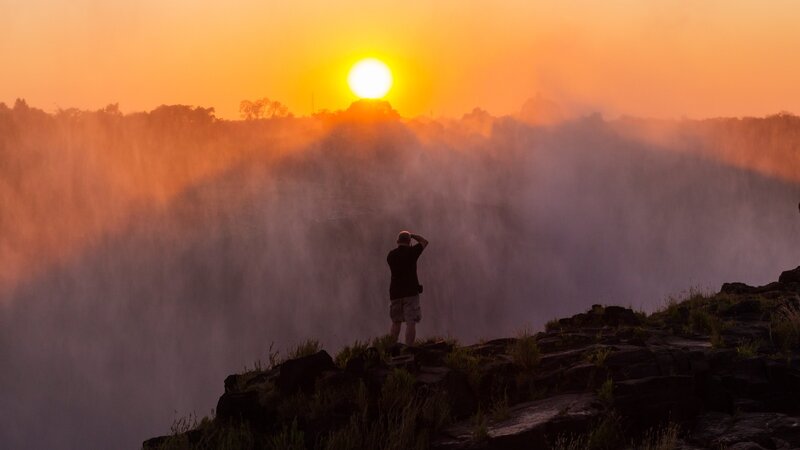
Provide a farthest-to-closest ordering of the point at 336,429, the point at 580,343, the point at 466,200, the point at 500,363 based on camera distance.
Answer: the point at 466,200, the point at 580,343, the point at 500,363, the point at 336,429

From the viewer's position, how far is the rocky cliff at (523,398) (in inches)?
290

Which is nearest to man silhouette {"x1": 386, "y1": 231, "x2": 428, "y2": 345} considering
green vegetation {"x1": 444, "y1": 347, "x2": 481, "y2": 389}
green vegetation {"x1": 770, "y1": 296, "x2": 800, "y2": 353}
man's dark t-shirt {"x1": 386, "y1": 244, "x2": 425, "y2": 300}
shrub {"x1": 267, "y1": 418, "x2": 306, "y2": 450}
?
man's dark t-shirt {"x1": 386, "y1": 244, "x2": 425, "y2": 300}

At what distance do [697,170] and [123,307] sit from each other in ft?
272

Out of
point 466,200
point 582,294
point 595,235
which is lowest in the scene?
point 582,294

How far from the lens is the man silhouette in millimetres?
12219

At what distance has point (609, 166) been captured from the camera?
119 meters

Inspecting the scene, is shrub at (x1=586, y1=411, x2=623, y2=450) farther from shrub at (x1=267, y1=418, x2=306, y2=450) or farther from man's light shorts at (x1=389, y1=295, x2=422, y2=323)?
man's light shorts at (x1=389, y1=295, x2=422, y2=323)

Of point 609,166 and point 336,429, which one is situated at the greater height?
point 609,166

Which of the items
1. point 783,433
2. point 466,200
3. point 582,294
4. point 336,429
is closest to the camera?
point 783,433

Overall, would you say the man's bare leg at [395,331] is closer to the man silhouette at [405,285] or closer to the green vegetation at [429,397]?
the man silhouette at [405,285]

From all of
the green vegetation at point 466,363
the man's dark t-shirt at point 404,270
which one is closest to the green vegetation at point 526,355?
the green vegetation at point 466,363

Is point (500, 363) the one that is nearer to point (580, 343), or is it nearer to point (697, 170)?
point (580, 343)

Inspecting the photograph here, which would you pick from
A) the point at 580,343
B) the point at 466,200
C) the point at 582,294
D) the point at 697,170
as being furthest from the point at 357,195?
the point at 580,343

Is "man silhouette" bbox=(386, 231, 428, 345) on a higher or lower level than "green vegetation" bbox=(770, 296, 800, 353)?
higher
